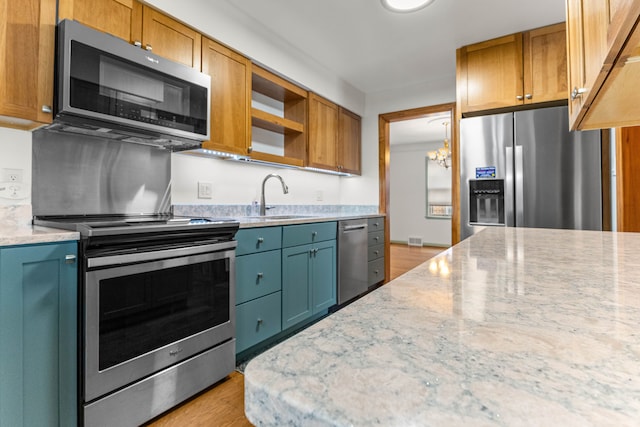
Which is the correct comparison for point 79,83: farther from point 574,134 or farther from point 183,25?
Answer: point 574,134

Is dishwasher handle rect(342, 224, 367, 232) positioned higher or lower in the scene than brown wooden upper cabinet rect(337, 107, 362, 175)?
lower

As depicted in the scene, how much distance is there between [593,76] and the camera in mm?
776

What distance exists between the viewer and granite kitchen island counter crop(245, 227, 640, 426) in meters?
0.21

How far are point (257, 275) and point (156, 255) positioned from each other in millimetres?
720

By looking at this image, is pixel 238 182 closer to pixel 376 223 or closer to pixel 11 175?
pixel 11 175

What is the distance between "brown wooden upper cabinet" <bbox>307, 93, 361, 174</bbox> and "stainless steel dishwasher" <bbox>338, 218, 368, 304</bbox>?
0.73 metres

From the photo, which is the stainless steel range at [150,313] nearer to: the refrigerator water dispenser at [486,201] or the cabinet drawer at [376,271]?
the cabinet drawer at [376,271]

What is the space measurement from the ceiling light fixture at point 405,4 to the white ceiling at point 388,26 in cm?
7

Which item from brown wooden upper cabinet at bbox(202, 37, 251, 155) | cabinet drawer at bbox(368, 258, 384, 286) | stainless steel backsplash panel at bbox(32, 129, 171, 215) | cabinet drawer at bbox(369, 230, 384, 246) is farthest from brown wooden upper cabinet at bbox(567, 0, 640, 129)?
cabinet drawer at bbox(368, 258, 384, 286)

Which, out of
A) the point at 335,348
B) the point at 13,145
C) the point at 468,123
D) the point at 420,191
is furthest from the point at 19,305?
the point at 420,191

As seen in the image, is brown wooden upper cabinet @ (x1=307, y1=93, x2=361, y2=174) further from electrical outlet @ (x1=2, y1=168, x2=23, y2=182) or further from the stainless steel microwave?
electrical outlet @ (x1=2, y1=168, x2=23, y2=182)

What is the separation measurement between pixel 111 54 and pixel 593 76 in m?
1.89

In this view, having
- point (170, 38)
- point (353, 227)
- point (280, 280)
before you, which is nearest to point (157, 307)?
point (280, 280)

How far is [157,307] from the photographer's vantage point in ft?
4.74
